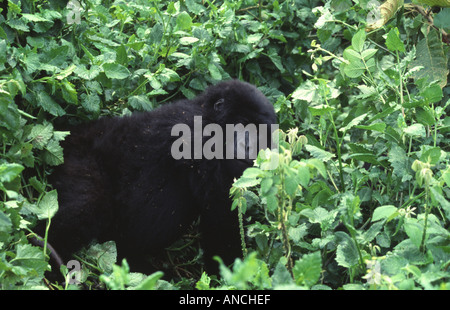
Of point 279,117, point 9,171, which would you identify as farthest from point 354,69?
point 9,171

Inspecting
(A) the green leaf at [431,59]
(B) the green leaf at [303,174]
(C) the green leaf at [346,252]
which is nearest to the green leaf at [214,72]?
(A) the green leaf at [431,59]

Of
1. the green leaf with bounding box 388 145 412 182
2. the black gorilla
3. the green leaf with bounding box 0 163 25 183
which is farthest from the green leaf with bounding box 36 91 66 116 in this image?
the green leaf with bounding box 388 145 412 182

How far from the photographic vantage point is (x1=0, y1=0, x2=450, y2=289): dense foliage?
2385 mm

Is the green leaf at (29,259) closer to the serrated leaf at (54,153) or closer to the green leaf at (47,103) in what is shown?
the serrated leaf at (54,153)

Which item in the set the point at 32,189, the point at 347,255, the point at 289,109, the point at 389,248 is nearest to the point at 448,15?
the point at 289,109

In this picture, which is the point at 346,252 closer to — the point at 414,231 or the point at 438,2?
the point at 414,231

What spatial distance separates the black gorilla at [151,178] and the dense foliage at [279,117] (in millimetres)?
133

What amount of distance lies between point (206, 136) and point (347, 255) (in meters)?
1.13

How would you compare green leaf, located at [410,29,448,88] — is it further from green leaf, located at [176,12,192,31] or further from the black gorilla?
green leaf, located at [176,12,192,31]

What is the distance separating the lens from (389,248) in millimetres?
2889

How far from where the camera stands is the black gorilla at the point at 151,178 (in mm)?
3280

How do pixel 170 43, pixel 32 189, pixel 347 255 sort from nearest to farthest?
pixel 347 255 → pixel 32 189 → pixel 170 43

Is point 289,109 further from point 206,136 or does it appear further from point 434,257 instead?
point 434,257

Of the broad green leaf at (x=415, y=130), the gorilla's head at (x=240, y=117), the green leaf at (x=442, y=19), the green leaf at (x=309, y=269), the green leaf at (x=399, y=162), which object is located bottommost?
the green leaf at (x=309, y=269)
